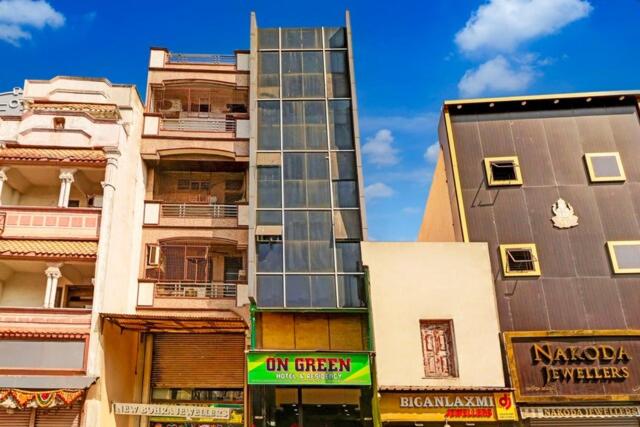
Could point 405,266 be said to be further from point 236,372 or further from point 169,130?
point 169,130

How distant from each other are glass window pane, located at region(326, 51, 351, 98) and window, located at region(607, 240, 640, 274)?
12.0 metres

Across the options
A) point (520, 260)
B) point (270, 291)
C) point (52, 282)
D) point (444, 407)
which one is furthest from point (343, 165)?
point (52, 282)

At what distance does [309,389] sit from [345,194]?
7.58 metres

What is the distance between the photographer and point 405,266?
711 inches

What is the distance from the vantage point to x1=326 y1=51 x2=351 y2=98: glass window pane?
2212 cm

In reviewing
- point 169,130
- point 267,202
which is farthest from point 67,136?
point 267,202

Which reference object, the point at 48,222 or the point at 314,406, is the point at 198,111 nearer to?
the point at 48,222

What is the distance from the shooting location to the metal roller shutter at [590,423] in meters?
16.6

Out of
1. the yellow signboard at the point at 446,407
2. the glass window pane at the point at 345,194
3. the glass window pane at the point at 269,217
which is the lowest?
the yellow signboard at the point at 446,407

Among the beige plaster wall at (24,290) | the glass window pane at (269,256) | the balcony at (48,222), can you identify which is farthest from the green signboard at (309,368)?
the beige plaster wall at (24,290)

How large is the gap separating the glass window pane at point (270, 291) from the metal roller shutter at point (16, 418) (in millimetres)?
8163

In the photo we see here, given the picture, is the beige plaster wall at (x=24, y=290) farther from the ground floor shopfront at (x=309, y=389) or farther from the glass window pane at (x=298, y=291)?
the glass window pane at (x=298, y=291)

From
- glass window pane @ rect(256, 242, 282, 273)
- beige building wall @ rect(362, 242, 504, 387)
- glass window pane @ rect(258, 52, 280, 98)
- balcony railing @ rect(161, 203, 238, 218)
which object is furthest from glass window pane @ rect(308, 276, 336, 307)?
glass window pane @ rect(258, 52, 280, 98)

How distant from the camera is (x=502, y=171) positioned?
1972cm
